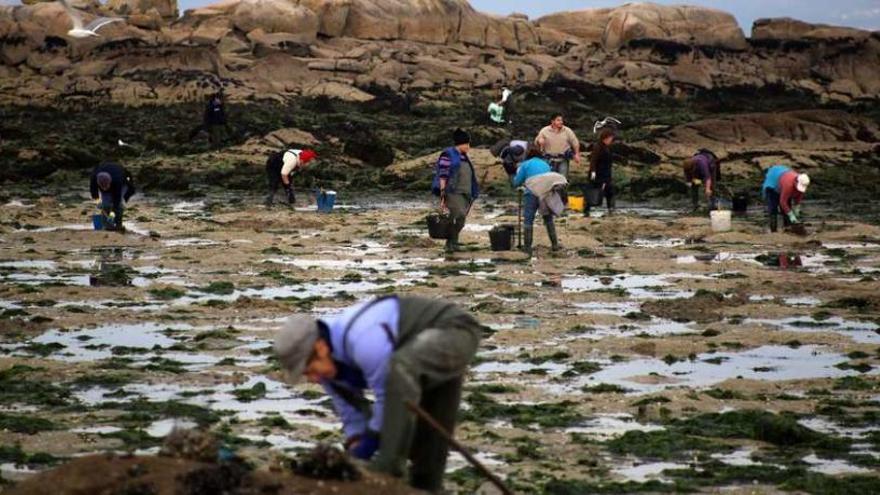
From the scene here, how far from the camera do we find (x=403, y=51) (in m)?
84.6

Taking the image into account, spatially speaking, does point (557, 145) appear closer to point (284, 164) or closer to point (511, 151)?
point (511, 151)

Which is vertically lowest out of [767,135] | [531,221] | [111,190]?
[531,221]

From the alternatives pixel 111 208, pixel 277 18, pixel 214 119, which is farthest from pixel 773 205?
pixel 277 18

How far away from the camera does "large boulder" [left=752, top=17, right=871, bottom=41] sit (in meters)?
91.6

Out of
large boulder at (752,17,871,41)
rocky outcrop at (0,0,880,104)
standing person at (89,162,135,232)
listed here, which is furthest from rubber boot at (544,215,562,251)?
large boulder at (752,17,871,41)

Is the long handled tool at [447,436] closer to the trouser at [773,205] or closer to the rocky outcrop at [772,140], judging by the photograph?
the trouser at [773,205]

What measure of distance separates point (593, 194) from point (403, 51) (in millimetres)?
50982

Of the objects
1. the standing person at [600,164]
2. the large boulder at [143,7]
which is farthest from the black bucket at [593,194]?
the large boulder at [143,7]

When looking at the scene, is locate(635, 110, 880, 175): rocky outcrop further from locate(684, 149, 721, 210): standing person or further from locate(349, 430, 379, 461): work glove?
locate(349, 430, 379, 461): work glove

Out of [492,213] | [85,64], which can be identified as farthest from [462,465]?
[85,64]

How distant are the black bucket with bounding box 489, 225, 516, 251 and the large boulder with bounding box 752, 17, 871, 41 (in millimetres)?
67225

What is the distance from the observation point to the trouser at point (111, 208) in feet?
96.5

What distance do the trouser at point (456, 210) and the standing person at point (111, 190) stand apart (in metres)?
5.50

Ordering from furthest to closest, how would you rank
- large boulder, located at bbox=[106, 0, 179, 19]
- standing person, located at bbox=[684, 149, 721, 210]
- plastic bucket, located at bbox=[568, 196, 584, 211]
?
1. large boulder, located at bbox=[106, 0, 179, 19]
2. standing person, located at bbox=[684, 149, 721, 210]
3. plastic bucket, located at bbox=[568, 196, 584, 211]
